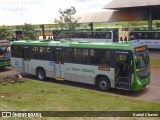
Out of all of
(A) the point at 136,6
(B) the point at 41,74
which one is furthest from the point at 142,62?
(A) the point at 136,6

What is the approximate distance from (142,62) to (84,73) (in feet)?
12.3

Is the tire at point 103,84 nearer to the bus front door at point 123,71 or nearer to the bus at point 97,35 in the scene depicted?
the bus front door at point 123,71

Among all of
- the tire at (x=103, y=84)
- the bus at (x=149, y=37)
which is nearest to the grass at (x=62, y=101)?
the tire at (x=103, y=84)

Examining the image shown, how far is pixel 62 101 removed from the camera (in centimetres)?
1327

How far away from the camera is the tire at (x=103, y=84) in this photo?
16828 millimetres

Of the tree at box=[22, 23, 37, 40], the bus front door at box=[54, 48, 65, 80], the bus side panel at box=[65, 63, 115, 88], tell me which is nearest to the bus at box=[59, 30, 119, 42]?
the tree at box=[22, 23, 37, 40]

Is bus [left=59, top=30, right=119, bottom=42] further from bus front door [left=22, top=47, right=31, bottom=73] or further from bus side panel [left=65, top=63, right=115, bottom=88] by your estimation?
bus side panel [left=65, top=63, right=115, bottom=88]

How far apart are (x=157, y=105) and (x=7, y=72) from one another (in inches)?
606

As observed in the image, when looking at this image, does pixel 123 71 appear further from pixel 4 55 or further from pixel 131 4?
pixel 131 4

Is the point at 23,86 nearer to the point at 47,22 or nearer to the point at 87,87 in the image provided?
the point at 87,87

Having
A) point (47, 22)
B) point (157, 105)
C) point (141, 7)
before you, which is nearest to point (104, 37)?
point (141, 7)

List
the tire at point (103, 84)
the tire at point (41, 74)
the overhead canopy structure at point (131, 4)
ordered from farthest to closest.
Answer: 1. the overhead canopy structure at point (131, 4)
2. the tire at point (41, 74)
3. the tire at point (103, 84)

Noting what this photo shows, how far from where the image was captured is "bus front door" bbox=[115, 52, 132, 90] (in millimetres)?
15625

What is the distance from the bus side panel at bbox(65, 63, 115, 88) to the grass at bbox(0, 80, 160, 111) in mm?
707
